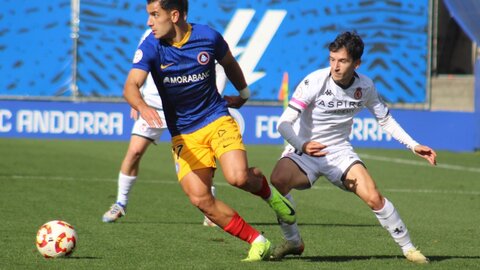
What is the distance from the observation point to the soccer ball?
812cm

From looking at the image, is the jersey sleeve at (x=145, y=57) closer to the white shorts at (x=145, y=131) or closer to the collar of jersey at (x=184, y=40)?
the collar of jersey at (x=184, y=40)

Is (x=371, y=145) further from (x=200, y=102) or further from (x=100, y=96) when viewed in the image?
(x=200, y=102)

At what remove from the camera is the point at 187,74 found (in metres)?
8.00

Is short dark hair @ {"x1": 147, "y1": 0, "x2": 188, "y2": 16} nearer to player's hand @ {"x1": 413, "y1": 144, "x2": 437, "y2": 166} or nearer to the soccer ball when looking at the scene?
the soccer ball

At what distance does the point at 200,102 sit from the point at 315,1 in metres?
22.5

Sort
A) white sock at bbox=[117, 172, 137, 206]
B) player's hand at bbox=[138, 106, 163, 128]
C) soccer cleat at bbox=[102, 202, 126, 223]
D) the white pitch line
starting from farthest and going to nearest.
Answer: the white pitch line → white sock at bbox=[117, 172, 137, 206] → soccer cleat at bbox=[102, 202, 126, 223] → player's hand at bbox=[138, 106, 163, 128]

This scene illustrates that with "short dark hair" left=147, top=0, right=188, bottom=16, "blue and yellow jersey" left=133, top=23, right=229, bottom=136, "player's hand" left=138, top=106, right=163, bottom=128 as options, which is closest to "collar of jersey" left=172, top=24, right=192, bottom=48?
"blue and yellow jersey" left=133, top=23, right=229, bottom=136

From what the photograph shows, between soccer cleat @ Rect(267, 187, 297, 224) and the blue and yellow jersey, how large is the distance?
0.75m

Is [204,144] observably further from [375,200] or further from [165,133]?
[165,133]

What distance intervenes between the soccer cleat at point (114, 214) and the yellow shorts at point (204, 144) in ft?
9.78

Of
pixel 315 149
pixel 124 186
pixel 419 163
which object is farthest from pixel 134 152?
pixel 419 163

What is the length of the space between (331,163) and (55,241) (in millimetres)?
2242

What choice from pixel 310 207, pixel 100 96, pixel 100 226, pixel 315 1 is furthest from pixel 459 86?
pixel 100 226

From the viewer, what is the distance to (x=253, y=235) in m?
8.07
